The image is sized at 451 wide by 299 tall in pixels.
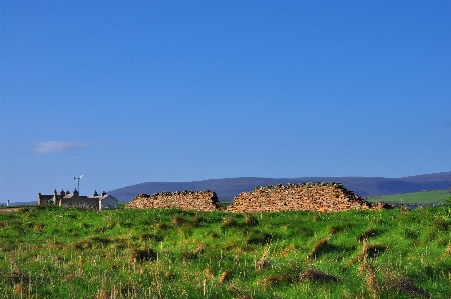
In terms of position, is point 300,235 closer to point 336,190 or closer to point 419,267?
point 419,267

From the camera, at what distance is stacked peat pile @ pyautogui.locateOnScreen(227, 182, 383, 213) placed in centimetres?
3997

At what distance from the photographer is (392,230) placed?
26375 millimetres

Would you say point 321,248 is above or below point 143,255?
below

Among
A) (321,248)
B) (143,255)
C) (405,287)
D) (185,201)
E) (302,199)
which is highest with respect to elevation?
(185,201)

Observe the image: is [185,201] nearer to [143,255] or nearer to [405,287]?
[143,255]

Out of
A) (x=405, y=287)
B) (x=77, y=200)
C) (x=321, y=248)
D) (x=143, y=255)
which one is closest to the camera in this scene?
(x=405, y=287)

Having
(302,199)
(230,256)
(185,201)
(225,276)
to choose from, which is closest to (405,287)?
(225,276)

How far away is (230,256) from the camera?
23.3 meters

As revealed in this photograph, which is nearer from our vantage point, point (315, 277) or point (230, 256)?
point (315, 277)

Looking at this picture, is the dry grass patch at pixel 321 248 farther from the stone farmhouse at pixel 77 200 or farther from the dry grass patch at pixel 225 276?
the stone farmhouse at pixel 77 200

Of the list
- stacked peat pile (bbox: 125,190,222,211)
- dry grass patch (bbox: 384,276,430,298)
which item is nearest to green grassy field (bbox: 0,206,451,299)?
dry grass patch (bbox: 384,276,430,298)

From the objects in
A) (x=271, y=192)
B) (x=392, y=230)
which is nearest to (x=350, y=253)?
(x=392, y=230)

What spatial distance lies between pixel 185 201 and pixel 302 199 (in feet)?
36.4

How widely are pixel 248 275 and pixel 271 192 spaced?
25.2 m
